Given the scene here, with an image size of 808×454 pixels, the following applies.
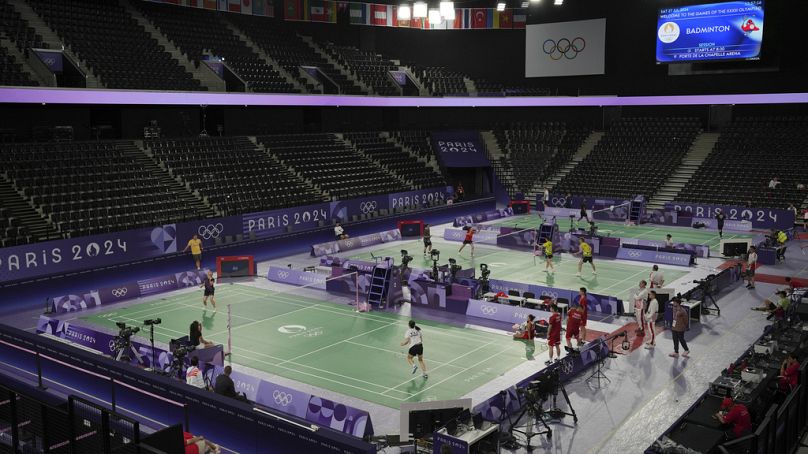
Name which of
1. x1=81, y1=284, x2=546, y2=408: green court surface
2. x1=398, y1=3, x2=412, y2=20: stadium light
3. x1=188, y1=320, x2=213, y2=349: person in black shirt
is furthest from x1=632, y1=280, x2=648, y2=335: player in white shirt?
x1=398, y1=3, x2=412, y2=20: stadium light

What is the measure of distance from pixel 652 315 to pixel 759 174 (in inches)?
1194

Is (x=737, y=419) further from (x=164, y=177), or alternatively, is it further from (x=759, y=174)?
(x=759, y=174)

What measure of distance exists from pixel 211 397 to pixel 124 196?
73.6ft

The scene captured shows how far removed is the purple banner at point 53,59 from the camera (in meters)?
36.8

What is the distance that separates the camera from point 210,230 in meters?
34.6

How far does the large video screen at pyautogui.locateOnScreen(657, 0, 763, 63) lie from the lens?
47125 millimetres

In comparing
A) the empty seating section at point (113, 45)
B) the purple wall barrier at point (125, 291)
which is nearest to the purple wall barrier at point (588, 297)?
the purple wall barrier at point (125, 291)

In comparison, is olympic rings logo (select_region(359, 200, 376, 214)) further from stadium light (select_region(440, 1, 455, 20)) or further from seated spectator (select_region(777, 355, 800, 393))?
seated spectator (select_region(777, 355, 800, 393))

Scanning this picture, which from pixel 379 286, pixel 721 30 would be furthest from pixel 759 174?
pixel 379 286

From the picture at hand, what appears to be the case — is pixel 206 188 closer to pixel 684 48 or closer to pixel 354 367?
pixel 354 367

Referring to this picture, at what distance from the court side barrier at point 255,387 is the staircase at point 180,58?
2305 cm

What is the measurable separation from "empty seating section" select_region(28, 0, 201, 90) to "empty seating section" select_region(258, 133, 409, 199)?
22.3 feet

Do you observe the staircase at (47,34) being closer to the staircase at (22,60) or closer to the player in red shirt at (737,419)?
the staircase at (22,60)

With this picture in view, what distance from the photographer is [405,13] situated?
47.0 meters
